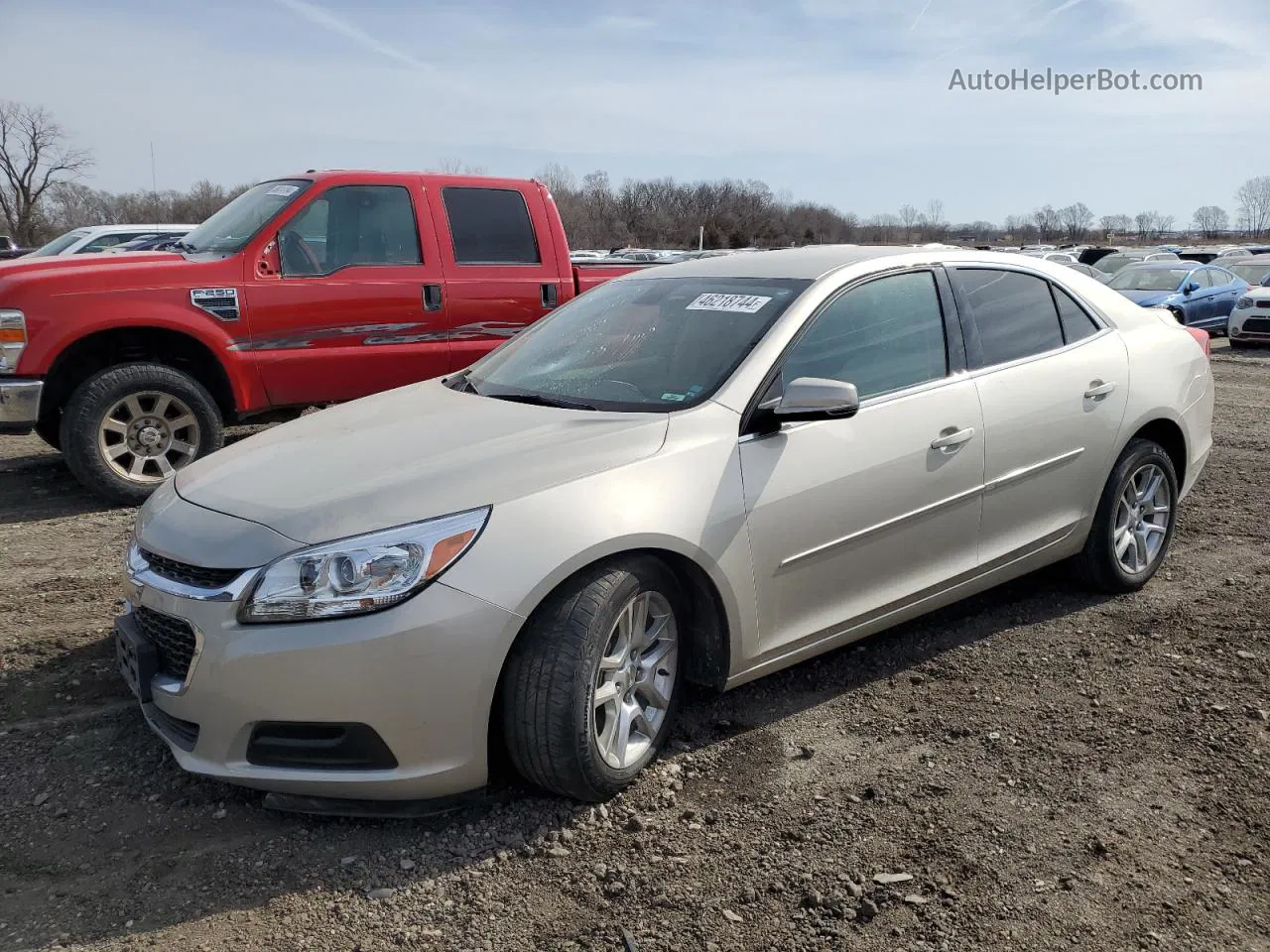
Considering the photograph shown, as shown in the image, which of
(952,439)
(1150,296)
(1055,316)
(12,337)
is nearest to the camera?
(952,439)

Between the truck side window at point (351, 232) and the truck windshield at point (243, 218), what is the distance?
18 centimetres

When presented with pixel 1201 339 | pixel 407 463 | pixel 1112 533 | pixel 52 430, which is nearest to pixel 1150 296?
pixel 1201 339

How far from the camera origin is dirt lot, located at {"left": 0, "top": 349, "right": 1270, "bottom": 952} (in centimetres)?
253

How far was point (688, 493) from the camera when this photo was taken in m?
3.09

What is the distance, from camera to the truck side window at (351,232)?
6.56 m

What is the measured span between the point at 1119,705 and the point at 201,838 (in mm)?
3023

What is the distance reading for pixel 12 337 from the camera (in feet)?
19.3

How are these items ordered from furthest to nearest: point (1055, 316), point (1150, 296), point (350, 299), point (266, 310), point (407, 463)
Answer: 1. point (1150, 296)
2. point (350, 299)
3. point (266, 310)
4. point (1055, 316)
5. point (407, 463)

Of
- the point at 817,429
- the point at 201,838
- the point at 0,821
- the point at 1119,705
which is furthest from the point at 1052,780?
the point at 0,821

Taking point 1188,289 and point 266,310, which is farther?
point 1188,289

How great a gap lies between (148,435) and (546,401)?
3766mm

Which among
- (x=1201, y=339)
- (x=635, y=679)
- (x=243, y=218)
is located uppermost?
(x=243, y=218)

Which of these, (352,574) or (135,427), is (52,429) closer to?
(135,427)

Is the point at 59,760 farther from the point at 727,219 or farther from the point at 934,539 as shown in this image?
the point at 727,219
